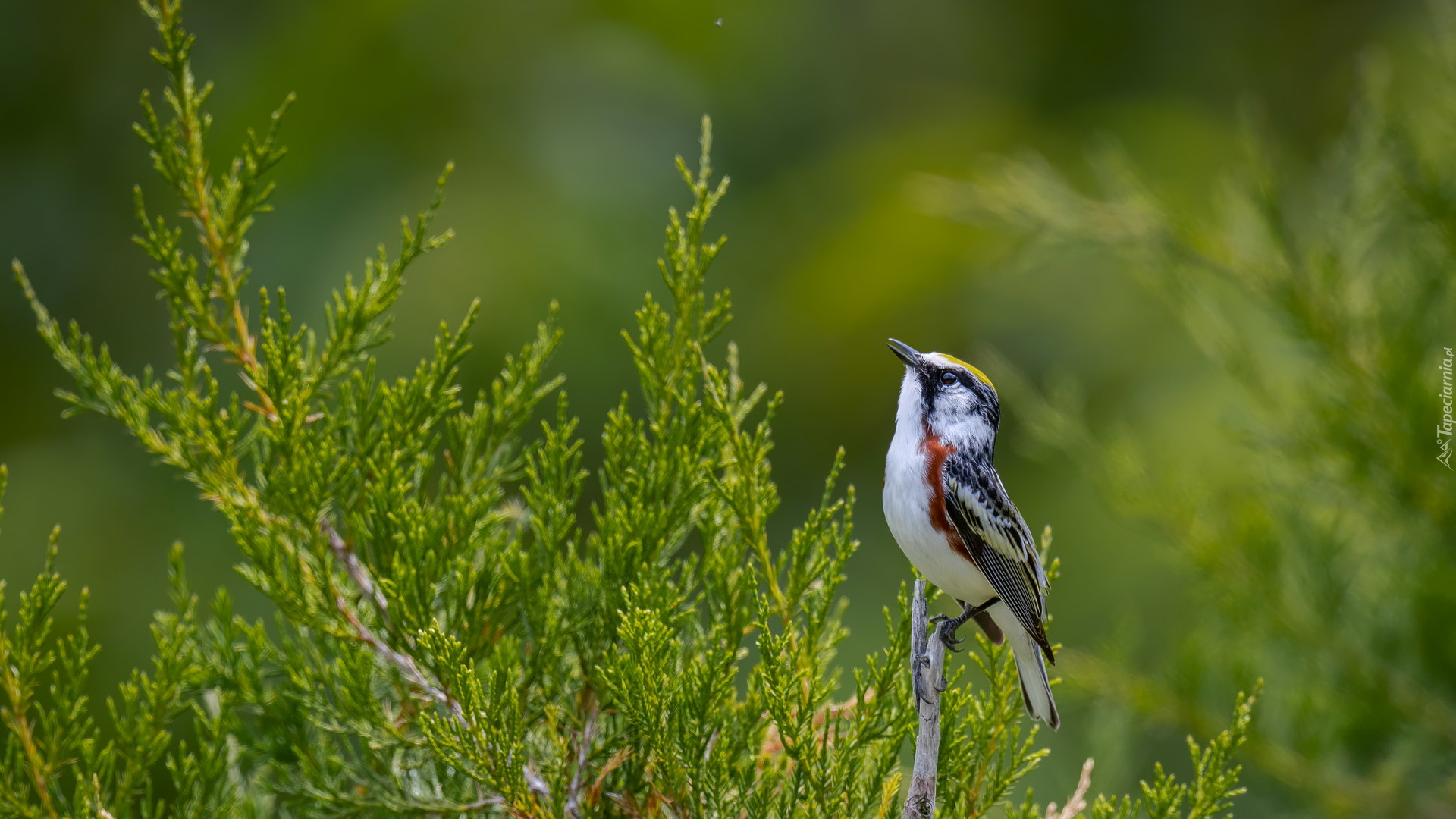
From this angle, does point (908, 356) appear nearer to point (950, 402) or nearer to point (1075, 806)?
point (950, 402)

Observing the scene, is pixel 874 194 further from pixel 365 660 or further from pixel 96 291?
pixel 365 660

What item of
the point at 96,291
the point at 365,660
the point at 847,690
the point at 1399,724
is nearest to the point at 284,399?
the point at 365,660

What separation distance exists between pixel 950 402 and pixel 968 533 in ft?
1.14

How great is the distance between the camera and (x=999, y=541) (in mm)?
2049

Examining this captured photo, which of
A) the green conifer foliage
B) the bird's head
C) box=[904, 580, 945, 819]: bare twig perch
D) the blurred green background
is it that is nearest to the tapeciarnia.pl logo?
the bird's head

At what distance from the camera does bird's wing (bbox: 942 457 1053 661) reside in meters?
2.00

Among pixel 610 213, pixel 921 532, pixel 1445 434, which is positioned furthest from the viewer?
pixel 610 213

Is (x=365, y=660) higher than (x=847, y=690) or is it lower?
lower

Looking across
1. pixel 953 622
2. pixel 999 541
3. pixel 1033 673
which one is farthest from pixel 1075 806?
pixel 999 541

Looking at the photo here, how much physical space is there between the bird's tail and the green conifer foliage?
0.73 feet

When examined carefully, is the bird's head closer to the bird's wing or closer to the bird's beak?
the bird's beak

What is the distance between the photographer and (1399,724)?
110 inches

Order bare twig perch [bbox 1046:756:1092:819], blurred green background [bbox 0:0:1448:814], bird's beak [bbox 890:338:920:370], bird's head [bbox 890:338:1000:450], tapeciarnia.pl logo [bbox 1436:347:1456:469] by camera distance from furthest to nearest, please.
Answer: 1. blurred green background [bbox 0:0:1448:814]
2. tapeciarnia.pl logo [bbox 1436:347:1456:469]
3. bird's beak [bbox 890:338:920:370]
4. bird's head [bbox 890:338:1000:450]
5. bare twig perch [bbox 1046:756:1092:819]

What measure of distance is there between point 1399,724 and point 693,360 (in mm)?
2114
